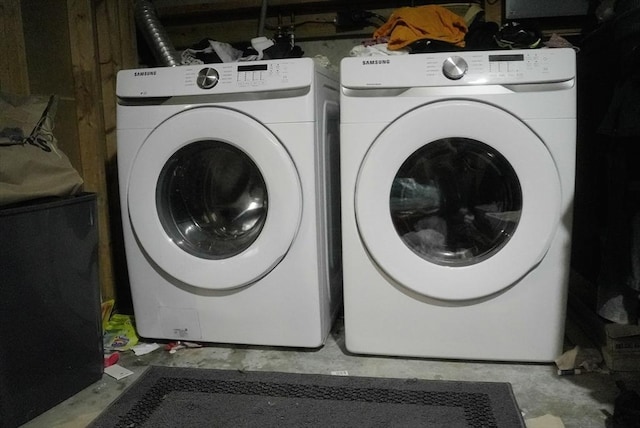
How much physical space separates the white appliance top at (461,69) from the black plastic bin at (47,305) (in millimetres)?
812

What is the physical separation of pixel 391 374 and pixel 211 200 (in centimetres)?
75

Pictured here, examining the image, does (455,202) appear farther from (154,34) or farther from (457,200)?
(154,34)

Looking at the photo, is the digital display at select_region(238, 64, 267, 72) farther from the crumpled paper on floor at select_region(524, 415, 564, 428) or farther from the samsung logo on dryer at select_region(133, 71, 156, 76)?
the crumpled paper on floor at select_region(524, 415, 564, 428)

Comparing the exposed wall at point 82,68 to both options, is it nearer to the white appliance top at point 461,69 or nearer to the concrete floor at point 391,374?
the concrete floor at point 391,374

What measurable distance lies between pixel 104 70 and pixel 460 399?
1642 mm

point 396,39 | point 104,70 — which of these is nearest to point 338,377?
point 396,39

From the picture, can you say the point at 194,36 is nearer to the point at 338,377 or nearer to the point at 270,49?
the point at 270,49

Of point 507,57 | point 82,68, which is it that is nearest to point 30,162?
point 82,68

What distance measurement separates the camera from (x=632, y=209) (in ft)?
3.35

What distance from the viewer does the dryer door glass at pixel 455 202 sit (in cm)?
126

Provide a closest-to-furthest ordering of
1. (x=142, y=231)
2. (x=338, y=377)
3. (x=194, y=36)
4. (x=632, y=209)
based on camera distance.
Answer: (x=632, y=209)
(x=338, y=377)
(x=142, y=231)
(x=194, y=36)

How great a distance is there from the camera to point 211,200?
1.50 meters

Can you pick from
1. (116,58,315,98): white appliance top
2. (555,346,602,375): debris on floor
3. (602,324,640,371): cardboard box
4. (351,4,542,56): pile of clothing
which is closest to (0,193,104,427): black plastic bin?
(116,58,315,98): white appliance top

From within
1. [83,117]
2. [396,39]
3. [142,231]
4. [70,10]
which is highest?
[70,10]
